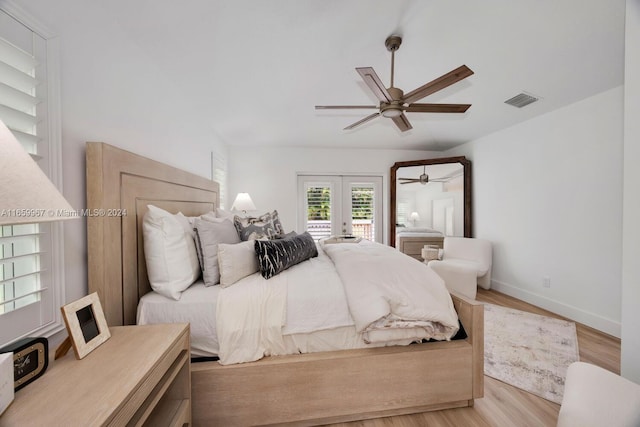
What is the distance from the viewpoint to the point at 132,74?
1664 millimetres

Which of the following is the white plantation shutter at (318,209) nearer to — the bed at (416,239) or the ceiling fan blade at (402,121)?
the bed at (416,239)

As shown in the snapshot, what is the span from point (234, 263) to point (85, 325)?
0.68m

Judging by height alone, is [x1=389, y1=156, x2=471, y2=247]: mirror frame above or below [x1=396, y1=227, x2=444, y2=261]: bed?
above

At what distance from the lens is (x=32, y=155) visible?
0.97 m

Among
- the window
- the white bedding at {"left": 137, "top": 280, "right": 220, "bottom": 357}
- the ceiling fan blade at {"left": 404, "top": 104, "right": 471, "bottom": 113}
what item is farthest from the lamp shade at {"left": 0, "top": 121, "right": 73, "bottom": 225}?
the ceiling fan blade at {"left": 404, "top": 104, "right": 471, "bottom": 113}

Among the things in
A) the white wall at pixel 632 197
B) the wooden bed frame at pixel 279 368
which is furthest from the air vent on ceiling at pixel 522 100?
the wooden bed frame at pixel 279 368

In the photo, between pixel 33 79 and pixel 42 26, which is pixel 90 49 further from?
pixel 33 79

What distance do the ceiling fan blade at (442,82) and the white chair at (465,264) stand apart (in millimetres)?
2154

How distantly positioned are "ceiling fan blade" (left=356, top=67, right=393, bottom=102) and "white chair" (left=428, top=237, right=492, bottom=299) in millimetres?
2235

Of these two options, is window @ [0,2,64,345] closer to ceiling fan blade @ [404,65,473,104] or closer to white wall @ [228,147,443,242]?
ceiling fan blade @ [404,65,473,104]

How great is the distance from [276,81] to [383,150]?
2.62 m

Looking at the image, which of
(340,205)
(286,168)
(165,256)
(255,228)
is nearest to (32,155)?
(165,256)

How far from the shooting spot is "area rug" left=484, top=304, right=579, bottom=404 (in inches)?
66.9

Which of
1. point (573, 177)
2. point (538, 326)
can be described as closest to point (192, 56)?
point (573, 177)
